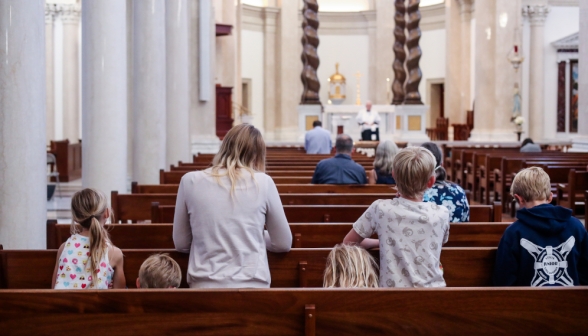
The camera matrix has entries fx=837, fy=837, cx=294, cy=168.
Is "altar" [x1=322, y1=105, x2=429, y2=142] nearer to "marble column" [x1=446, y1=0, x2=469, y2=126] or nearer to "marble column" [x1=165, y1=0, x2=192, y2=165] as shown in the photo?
"marble column" [x1=446, y1=0, x2=469, y2=126]

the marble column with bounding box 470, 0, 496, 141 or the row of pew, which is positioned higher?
the marble column with bounding box 470, 0, 496, 141

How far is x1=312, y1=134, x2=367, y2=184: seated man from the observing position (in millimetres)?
8297

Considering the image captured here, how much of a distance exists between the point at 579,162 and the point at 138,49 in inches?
263

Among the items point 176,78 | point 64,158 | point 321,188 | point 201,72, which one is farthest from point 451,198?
point 64,158

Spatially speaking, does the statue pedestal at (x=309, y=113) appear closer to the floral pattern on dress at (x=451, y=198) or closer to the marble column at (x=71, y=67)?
the marble column at (x=71, y=67)

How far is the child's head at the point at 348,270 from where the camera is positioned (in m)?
3.38

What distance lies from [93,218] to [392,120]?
1945 cm

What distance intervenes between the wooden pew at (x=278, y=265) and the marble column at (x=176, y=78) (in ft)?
29.6

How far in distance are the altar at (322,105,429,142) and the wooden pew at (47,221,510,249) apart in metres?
17.8

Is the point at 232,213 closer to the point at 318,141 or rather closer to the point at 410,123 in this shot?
the point at 318,141

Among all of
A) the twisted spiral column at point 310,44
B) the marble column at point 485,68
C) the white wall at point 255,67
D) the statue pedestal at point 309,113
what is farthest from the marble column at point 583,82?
the white wall at point 255,67

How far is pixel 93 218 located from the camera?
3992 millimetres

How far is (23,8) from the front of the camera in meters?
5.79

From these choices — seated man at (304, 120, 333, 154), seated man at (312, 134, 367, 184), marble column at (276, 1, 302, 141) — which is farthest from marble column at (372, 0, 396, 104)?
seated man at (312, 134, 367, 184)
